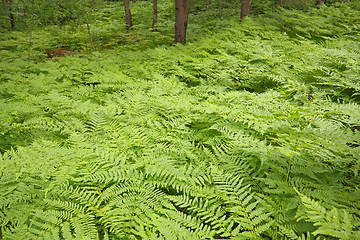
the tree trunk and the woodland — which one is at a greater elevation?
the tree trunk

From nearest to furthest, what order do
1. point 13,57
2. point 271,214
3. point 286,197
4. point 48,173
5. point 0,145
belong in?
point 271,214
point 286,197
point 48,173
point 0,145
point 13,57

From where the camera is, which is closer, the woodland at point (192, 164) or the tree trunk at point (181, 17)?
the woodland at point (192, 164)

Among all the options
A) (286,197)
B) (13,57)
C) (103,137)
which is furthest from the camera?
(13,57)

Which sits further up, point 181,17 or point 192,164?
point 181,17

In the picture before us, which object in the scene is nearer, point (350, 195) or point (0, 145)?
point (350, 195)

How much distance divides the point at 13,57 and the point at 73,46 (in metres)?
3.83

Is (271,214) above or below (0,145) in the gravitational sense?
above

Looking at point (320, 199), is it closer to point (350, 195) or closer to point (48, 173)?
point (350, 195)

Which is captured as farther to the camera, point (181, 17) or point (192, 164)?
point (181, 17)

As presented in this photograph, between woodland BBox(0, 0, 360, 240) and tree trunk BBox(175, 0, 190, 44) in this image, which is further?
tree trunk BBox(175, 0, 190, 44)

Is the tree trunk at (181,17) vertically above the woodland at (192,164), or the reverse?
the tree trunk at (181,17)

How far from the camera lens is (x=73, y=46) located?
11.4 metres

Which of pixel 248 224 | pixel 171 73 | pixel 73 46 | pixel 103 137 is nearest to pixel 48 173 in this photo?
pixel 103 137

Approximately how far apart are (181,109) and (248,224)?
1.75 metres
